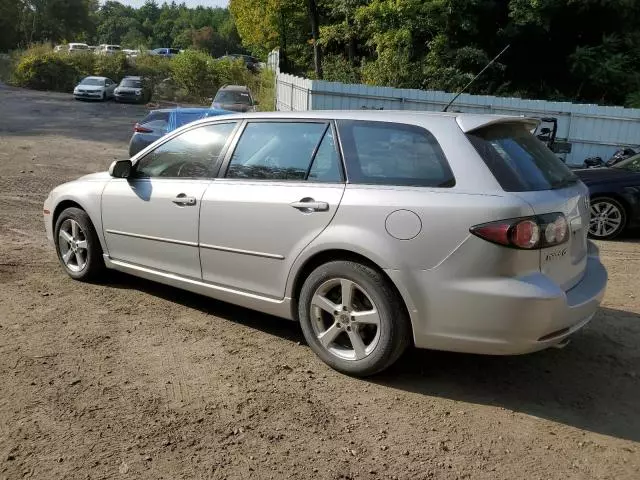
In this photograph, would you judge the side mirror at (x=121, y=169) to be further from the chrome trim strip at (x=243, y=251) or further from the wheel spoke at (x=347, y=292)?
the wheel spoke at (x=347, y=292)

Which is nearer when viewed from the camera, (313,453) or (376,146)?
(313,453)

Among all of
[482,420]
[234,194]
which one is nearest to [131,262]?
[234,194]

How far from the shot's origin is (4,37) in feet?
233

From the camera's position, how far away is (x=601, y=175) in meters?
8.66

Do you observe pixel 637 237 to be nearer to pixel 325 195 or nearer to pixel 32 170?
pixel 325 195

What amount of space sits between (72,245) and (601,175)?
683cm

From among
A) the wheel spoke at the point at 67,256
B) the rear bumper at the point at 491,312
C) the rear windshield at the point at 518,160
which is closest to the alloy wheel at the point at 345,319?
the rear bumper at the point at 491,312

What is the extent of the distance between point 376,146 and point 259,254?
3.50ft

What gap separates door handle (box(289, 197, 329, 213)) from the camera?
3.98 metres

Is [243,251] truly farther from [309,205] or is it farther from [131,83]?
[131,83]

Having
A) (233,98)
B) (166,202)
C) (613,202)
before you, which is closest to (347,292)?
(166,202)

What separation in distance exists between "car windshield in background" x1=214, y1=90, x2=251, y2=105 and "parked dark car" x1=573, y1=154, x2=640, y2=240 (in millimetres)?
15686

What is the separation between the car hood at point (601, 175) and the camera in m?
8.51

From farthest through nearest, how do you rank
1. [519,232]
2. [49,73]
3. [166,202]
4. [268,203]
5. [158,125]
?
[49,73] → [158,125] → [166,202] → [268,203] → [519,232]
